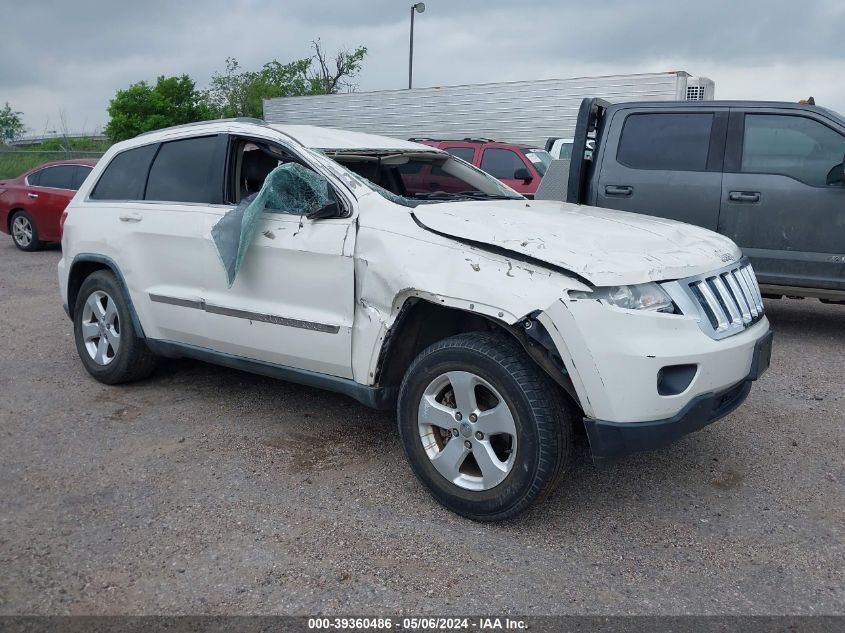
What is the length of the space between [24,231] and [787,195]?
11213 millimetres

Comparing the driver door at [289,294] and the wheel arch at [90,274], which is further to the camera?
the wheel arch at [90,274]

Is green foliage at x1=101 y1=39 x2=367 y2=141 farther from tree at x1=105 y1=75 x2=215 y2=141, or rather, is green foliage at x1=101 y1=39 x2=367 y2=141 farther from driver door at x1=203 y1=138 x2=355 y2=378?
driver door at x1=203 y1=138 x2=355 y2=378

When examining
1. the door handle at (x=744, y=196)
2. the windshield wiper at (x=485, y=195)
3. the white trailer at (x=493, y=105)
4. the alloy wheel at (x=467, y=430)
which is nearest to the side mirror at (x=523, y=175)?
the door handle at (x=744, y=196)

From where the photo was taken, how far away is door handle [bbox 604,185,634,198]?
6.82 meters

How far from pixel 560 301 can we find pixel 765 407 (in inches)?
103

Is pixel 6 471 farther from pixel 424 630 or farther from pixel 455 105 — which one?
pixel 455 105

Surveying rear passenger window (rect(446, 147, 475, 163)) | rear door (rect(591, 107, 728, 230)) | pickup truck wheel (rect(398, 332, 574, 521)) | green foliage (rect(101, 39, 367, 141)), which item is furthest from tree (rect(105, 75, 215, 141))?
pickup truck wheel (rect(398, 332, 574, 521))

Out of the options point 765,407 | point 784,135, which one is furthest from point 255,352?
point 784,135

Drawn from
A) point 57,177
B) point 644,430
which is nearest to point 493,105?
point 57,177

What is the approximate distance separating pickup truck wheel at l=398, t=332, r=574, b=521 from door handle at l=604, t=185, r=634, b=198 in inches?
151

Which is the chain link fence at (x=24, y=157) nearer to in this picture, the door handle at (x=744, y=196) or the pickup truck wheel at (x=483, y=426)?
the door handle at (x=744, y=196)

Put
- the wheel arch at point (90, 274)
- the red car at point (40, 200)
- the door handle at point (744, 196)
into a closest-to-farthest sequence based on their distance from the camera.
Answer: the wheel arch at point (90, 274)
the door handle at point (744, 196)
the red car at point (40, 200)

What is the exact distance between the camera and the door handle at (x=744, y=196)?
21.2 ft

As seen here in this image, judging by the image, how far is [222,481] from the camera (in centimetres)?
388
